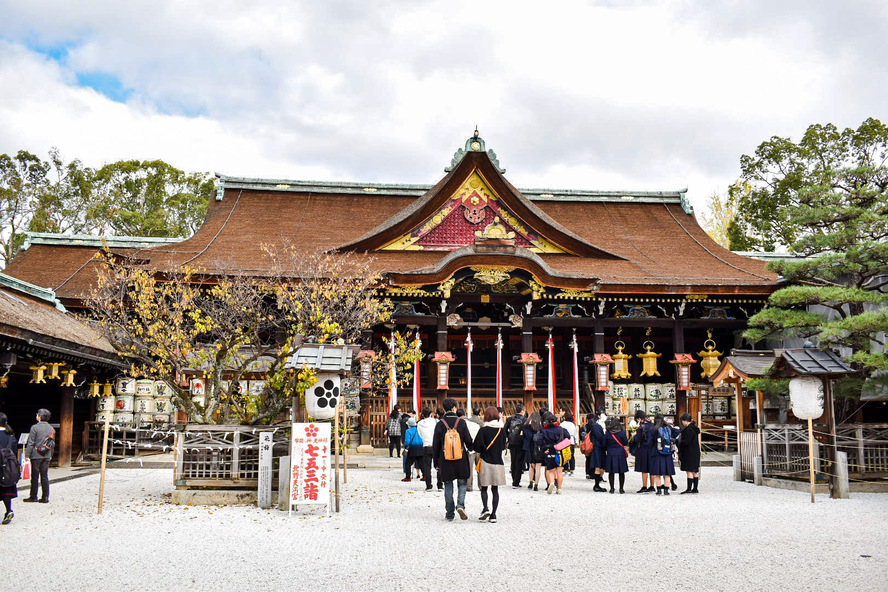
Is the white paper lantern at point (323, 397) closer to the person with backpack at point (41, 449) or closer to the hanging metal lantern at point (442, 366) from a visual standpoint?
the person with backpack at point (41, 449)

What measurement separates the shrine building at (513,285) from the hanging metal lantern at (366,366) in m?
0.82

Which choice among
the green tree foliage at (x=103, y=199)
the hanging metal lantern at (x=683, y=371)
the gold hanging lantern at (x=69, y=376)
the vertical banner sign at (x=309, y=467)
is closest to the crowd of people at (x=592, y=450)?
the vertical banner sign at (x=309, y=467)

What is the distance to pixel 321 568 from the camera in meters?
6.51

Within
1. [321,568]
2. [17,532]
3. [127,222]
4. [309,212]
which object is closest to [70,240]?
[309,212]

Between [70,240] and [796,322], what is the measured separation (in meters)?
20.1

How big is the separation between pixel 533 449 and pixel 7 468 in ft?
25.7

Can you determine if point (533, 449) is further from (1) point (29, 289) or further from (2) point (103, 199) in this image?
(2) point (103, 199)

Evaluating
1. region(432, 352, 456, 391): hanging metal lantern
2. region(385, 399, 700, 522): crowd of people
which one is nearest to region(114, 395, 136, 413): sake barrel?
region(432, 352, 456, 391): hanging metal lantern

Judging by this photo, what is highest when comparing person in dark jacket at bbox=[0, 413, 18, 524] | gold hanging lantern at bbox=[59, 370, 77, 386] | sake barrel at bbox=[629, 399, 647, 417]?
gold hanging lantern at bbox=[59, 370, 77, 386]

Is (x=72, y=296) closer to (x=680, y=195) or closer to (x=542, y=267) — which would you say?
(x=542, y=267)

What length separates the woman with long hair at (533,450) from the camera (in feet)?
Answer: 41.0

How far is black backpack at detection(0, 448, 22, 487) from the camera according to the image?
834 centimetres

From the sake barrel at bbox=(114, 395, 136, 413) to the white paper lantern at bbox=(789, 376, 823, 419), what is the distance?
50.1 ft

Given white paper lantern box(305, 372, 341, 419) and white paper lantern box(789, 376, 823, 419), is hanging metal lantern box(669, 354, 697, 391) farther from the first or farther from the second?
white paper lantern box(305, 372, 341, 419)
